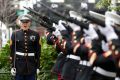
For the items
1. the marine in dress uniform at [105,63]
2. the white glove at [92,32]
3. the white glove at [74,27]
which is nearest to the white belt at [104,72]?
the marine in dress uniform at [105,63]

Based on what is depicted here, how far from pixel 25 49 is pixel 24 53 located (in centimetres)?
9

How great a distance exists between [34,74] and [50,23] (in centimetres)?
172

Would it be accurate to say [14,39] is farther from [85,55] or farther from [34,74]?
[85,55]

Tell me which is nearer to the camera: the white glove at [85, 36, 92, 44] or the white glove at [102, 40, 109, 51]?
the white glove at [102, 40, 109, 51]

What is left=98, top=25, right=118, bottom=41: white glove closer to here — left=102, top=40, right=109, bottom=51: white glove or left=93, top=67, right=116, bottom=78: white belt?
left=102, top=40, right=109, bottom=51: white glove

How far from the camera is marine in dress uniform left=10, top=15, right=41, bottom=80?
40.9 feet

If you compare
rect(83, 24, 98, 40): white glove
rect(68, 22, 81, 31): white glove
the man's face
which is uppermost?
rect(83, 24, 98, 40): white glove

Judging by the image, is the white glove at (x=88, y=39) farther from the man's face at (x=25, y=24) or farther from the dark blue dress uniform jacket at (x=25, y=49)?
the dark blue dress uniform jacket at (x=25, y=49)

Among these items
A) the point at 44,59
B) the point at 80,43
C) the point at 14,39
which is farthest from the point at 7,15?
the point at 80,43

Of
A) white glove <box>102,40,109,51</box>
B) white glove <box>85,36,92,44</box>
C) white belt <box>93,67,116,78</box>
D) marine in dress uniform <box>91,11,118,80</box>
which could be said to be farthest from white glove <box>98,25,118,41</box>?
white belt <box>93,67,116,78</box>

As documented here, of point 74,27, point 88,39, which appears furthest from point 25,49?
point 88,39

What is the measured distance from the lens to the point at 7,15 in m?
38.2

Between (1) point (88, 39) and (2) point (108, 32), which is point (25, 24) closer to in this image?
(1) point (88, 39)

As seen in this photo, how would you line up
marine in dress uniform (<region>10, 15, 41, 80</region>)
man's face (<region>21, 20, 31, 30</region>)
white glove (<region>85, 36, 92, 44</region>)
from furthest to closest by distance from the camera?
1. marine in dress uniform (<region>10, 15, 41, 80</region>)
2. man's face (<region>21, 20, 31, 30</region>)
3. white glove (<region>85, 36, 92, 44</region>)
